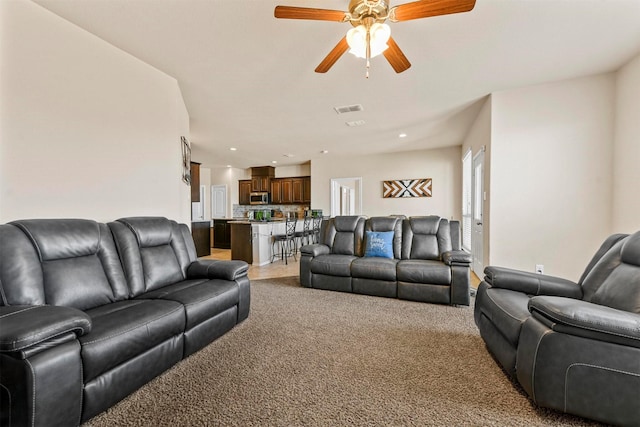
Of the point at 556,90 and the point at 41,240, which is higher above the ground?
the point at 556,90

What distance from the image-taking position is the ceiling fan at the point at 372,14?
1682 mm

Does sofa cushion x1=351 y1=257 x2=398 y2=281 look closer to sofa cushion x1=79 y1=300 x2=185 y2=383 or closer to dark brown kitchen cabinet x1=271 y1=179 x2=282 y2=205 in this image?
sofa cushion x1=79 y1=300 x2=185 y2=383

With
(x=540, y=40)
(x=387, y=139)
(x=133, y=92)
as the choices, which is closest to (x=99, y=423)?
(x=133, y=92)

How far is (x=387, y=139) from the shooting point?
5980 mm

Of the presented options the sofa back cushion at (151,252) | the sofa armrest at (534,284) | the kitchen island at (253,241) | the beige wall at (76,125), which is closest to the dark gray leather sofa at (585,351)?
the sofa armrest at (534,284)

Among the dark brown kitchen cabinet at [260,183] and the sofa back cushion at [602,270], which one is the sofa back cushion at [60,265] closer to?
the sofa back cushion at [602,270]

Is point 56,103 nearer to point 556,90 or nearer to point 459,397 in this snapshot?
point 459,397

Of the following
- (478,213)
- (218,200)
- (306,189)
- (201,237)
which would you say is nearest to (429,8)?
(478,213)

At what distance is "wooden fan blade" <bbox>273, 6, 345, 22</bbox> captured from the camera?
68.4 inches

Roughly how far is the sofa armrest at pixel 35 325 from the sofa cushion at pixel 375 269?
2758 millimetres

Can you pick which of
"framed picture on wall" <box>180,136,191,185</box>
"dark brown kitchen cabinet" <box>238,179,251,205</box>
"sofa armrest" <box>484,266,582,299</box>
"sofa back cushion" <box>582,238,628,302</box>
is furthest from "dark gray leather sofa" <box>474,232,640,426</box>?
"dark brown kitchen cabinet" <box>238,179,251,205</box>

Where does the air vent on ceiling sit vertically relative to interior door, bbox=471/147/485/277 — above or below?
above

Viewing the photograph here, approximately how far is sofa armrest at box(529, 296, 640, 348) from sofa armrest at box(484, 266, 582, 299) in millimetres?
706

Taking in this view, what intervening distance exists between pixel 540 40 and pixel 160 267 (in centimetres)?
414
